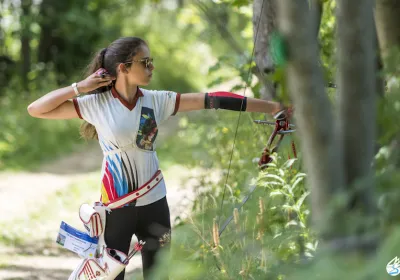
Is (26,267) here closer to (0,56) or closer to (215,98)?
(215,98)

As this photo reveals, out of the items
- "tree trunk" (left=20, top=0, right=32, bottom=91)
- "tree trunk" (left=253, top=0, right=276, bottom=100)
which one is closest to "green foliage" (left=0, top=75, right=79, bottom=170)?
"tree trunk" (left=20, top=0, right=32, bottom=91)

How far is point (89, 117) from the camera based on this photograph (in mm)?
4629

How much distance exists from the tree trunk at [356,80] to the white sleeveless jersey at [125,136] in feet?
8.45

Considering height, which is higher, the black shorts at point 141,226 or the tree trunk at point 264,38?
the tree trunk at point 264,38

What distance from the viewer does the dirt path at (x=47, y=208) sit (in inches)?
302

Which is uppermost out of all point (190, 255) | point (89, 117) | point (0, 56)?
point (0, 56)

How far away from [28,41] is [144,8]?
10402mm

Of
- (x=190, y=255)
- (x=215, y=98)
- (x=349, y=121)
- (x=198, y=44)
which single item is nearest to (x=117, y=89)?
(x=215, y=98)

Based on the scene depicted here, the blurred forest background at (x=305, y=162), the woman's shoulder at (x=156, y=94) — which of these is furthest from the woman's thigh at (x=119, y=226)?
the woman's shoulder at (x=156, y=94)

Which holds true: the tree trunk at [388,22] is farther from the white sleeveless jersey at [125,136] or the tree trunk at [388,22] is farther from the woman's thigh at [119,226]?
the woman's thigh at [119,226]

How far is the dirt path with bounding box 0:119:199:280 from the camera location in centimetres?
767

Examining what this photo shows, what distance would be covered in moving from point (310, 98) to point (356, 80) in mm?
126

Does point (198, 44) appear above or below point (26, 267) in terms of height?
above

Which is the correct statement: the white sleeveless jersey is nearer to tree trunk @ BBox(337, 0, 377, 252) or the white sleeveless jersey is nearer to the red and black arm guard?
the red and black arm guard
